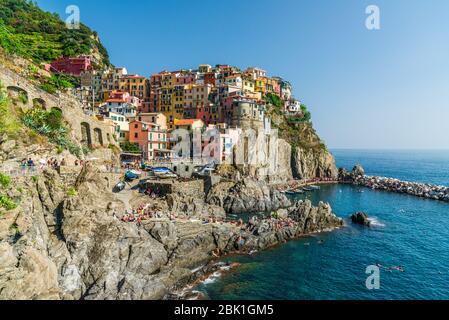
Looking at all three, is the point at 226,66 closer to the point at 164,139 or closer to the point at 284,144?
the point at 284,144

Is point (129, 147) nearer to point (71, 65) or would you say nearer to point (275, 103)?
point (71, 65)

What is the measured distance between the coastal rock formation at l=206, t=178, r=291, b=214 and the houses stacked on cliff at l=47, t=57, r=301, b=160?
1288 cm

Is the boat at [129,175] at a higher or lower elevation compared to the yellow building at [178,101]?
lower

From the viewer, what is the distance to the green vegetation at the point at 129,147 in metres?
58.3

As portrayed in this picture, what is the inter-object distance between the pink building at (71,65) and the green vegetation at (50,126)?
51956 mm

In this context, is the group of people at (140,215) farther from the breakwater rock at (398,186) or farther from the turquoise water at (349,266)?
the breakwater rock at (398,186)

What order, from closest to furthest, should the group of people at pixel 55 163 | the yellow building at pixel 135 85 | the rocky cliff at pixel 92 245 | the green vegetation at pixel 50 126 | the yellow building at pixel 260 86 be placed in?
the rocky cliff at pixel 92 245 < the group of people at pixel 55 163 < the green vegetation at pixel 50 126 < the yellow building at pixel 135 85 < the yellow building at pixel 260 86

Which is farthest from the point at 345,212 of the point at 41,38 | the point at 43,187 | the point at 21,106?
the point at 41,38

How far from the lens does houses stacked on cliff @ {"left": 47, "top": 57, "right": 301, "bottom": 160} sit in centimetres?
6247

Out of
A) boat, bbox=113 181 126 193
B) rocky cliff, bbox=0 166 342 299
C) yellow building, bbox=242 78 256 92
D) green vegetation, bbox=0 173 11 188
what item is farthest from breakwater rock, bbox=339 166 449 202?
green vegetation, bbox=0 173 11 188

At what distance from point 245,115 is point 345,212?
3191cm

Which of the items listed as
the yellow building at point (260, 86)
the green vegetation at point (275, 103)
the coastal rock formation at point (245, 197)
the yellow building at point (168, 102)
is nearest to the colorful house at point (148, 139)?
the coastal rock formation at point (245, 197)

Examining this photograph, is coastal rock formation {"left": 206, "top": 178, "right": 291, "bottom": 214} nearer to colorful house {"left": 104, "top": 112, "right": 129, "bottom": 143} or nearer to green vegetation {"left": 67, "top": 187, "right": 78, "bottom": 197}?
green vegetation {"left": 67, "top": 187, "right": 78, "bottom": 197}

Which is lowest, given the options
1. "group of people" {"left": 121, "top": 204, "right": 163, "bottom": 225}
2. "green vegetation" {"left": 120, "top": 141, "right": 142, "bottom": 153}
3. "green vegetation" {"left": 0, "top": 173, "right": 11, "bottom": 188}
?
Result: "group of people" {"left": 121, "top": 204, "right": 163, "bottom": 225}
